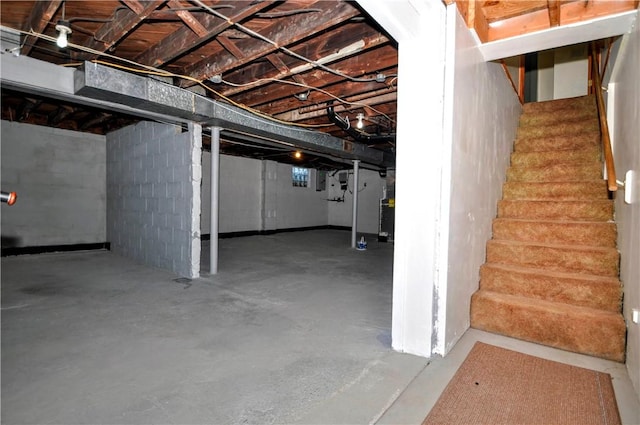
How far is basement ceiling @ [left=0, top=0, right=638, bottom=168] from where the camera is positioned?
7.09ft

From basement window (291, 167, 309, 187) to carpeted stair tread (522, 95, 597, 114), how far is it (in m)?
7.18

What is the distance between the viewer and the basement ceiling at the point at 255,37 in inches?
85.1

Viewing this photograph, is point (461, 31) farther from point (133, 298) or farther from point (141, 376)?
point (133, 298)

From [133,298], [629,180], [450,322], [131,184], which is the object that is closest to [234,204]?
[131,184]

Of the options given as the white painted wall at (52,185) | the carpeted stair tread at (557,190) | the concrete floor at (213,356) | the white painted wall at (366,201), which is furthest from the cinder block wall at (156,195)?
the white painted wall at (366,201)

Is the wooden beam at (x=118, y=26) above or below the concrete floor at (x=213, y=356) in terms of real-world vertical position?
above

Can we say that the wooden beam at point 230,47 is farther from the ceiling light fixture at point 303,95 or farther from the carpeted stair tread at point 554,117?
the carpeted stair tread at point 554,117

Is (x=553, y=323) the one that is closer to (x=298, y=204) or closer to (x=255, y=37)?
(x=255, y=37)

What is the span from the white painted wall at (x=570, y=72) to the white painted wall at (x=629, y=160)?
359 cm

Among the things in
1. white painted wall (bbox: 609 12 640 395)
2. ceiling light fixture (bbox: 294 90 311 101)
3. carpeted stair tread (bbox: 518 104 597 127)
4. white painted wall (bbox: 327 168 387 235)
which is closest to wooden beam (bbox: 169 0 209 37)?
ceiling light fixture (bbox: 294 90 311 101)

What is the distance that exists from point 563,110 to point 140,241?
600cm

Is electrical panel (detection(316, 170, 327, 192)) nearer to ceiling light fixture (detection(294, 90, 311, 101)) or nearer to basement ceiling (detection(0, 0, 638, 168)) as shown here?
basement ceiling (detection(0, 0, 638, 168))

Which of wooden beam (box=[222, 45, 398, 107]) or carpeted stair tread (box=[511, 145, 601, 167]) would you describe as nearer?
wooden beam (box=[222, 45, 398, 107])

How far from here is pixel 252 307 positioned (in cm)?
299
